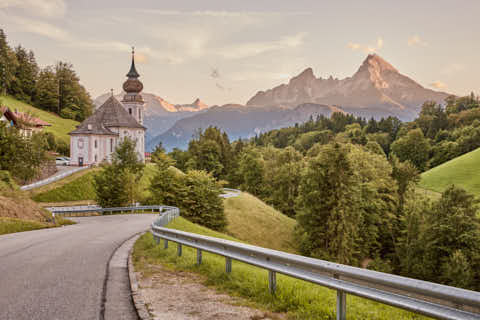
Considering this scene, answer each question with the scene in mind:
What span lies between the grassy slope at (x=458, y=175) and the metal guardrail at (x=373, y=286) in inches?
3198

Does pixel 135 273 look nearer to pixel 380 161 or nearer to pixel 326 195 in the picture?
pixel 326 195

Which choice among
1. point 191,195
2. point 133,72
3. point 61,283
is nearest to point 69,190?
point 191,195

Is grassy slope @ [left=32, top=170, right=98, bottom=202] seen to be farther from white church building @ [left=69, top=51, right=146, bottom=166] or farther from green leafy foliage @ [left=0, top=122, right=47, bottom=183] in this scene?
white church building @ [left=69, top=51, right=146, bottom=166]

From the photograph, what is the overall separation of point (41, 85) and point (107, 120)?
52.2 m

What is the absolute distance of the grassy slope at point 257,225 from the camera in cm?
4375

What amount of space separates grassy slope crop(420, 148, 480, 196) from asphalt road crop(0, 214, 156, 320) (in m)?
80.4

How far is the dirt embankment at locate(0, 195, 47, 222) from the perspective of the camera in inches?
889

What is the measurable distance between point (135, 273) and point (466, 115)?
556 feet

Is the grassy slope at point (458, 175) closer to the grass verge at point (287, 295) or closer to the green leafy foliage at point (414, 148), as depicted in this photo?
the green leafy foliage at point (414, 148)

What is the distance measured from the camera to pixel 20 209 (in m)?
24.0

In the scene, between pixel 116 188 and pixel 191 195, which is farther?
pixel 191 195

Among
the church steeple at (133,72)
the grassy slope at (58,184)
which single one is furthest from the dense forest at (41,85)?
Result: the grassy slope at (58,184)

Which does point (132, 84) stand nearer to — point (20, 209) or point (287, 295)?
point (20, 209)

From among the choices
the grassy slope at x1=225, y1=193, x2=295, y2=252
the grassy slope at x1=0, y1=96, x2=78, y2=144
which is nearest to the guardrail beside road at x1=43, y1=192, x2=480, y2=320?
the grassy slope at x1=225, y1=193, x2=295, y2=252
